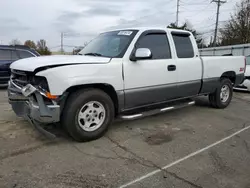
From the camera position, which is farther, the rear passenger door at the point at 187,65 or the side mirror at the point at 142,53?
the rear passenger door at the point at 187,65

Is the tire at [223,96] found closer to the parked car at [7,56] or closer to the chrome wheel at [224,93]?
the chrome wheel at [224,93]

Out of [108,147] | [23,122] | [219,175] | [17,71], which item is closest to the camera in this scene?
[219,175]

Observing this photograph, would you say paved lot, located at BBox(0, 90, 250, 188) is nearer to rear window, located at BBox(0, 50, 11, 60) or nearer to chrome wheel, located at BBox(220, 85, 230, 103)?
chrome wheel, located at BBox(220, 85, 230, 103)

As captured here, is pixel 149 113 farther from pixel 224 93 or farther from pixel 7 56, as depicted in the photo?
pixel 7 56

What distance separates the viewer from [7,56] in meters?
9.62

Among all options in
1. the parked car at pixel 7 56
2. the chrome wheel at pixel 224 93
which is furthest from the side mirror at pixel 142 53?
the parked car at pixel 7 56

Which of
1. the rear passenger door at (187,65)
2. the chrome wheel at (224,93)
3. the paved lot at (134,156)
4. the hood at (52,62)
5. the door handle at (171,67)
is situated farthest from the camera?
the chrome wheel at (224,93)

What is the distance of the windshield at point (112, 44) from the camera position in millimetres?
4352

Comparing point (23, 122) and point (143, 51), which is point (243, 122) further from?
point (23, 122)

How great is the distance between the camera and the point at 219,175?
2988 mm

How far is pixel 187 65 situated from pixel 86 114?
259 cm

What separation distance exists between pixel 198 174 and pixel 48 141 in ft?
7.86

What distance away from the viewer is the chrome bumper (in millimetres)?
3494

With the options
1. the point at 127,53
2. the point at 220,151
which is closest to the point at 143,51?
the point at 127,53
